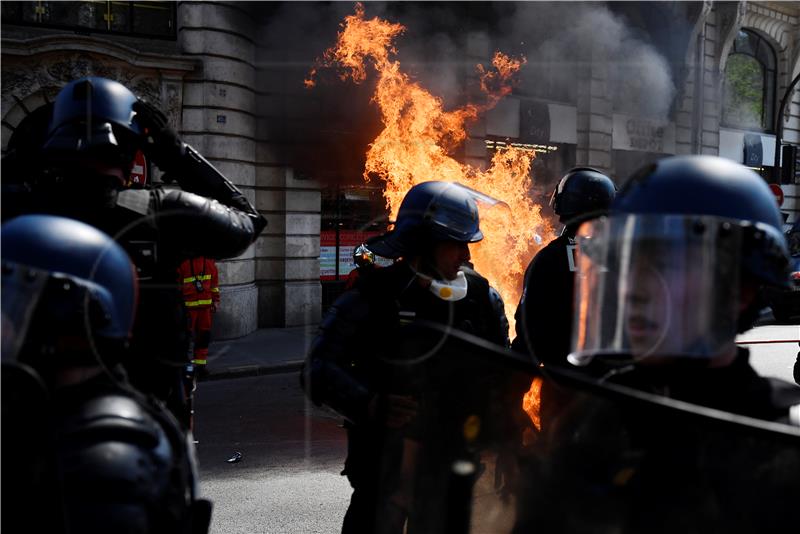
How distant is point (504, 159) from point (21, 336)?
13.5 m

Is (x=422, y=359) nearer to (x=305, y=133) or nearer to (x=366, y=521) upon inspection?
(x=366, y=521)

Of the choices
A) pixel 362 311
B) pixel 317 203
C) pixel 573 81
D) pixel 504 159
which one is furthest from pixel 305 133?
pixel 362 311

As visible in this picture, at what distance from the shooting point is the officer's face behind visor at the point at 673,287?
1426mm

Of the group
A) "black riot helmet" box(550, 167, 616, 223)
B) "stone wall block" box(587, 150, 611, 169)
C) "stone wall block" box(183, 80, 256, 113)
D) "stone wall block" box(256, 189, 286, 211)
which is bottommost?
"black riot helmet" box(550, 167, 616, 223)

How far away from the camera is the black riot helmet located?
391 centimetres

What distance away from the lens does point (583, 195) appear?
392 cm

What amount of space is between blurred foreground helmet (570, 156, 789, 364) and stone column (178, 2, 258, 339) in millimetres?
9542

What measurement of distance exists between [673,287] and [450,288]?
1420 millimetres

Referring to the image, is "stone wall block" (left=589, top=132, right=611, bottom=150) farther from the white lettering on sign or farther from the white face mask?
the white face mask

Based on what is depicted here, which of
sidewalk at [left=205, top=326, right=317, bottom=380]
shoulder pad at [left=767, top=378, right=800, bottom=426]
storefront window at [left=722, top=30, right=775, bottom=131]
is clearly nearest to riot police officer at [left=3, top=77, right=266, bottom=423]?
shoulder pad at [left=767, top=378, right=800, bottom=426]

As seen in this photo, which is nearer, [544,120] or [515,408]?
[515,408]

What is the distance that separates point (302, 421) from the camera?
6.47 m

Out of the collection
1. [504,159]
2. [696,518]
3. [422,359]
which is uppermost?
[504,159]

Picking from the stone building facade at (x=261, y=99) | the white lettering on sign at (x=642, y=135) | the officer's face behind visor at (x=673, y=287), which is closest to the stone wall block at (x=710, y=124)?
the white lettering on sign at (x=642, y=135)
